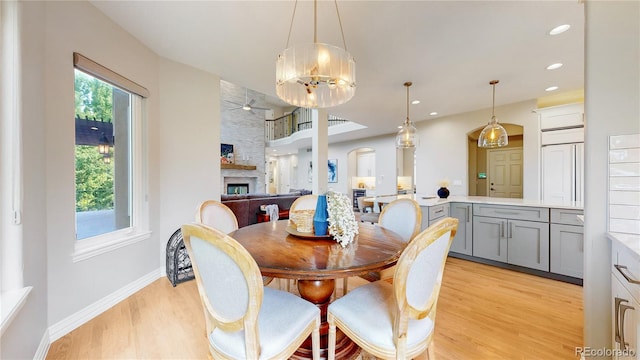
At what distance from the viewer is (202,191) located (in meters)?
3.13

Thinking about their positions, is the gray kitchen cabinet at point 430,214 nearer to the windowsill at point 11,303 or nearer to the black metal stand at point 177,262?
the black metal stand at point 177,262

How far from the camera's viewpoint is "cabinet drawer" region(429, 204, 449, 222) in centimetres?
323

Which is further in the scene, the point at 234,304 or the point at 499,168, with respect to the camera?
the point at 499,168

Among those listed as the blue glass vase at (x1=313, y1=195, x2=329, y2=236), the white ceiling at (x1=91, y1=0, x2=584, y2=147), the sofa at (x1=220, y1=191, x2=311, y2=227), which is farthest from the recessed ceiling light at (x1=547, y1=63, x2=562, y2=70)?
the sofa at (x1=220, y1=191, x2=311, y2=227)

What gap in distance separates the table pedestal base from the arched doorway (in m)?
5.57

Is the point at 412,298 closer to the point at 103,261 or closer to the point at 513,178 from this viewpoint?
the point at 103,261

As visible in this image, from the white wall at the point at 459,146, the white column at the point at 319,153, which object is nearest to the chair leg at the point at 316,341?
the white column at the point at 319,153

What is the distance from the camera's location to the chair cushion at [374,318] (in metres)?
1.07

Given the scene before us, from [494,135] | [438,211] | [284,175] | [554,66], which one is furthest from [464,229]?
[284,175]

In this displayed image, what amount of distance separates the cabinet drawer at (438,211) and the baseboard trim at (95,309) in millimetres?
3433

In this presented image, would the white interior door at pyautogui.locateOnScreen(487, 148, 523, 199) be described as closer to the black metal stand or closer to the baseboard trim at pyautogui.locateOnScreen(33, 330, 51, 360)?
the black metal stand

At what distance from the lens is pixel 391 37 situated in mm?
2377

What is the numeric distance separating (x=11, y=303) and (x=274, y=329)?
134 centimetres

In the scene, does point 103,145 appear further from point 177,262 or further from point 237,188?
point 237,188
